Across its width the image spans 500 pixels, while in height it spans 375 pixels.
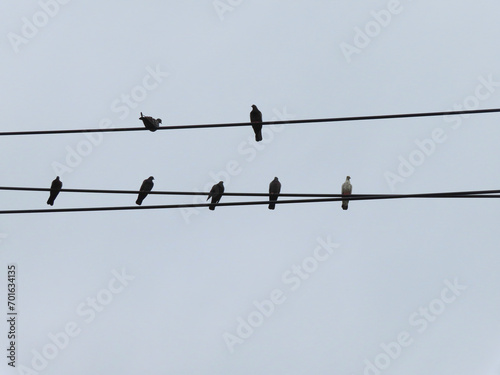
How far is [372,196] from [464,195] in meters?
1.02

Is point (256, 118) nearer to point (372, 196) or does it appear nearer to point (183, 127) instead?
point (183, 127)

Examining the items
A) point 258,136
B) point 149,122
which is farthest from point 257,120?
point 149,122

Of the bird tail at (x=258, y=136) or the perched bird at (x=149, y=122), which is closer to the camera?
the perched bird at (x=149, y=122)

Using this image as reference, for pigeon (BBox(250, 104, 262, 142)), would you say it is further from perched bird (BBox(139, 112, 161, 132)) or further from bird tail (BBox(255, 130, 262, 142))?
perched bird (BBox(139, 112, 161, 132))

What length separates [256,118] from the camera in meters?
16.5

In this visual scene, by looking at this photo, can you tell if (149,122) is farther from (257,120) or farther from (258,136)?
(257,120)

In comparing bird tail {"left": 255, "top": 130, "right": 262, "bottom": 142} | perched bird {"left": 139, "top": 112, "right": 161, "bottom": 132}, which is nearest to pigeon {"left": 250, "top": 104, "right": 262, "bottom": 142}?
bird tail {"left": 255, "top": 130, "right": 262, "bottom": 142}

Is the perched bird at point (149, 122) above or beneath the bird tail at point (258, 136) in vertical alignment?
beneath

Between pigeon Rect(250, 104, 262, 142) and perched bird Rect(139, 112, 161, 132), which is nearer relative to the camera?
perched bird Rect(139, 112, 161, 132)

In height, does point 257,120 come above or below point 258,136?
above

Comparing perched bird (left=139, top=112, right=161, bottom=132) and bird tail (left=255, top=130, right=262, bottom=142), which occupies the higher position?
bird tail (left=255, top=130, right=262, bottom=142)

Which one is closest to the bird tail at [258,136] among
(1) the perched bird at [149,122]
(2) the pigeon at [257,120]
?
(2) the pigeon at [257,120]

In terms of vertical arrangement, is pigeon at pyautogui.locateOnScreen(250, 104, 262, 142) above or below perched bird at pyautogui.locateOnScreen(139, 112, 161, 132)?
above

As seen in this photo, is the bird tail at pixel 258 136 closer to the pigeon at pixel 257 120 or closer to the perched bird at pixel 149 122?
the pigeon at pixel 257 120
